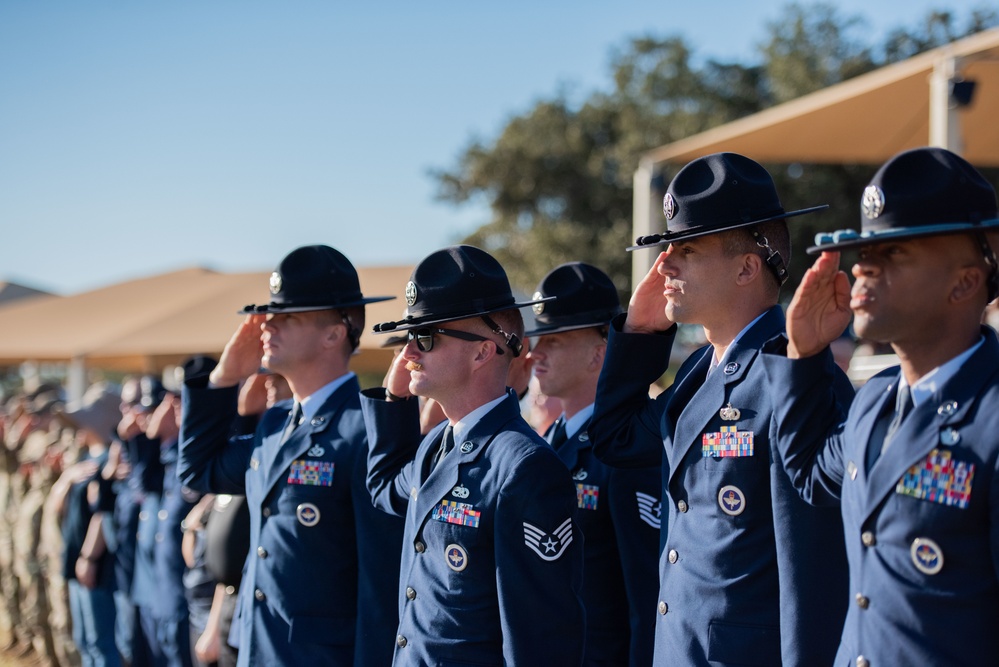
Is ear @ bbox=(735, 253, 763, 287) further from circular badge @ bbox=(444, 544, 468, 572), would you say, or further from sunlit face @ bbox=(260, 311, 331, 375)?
sunlit face @ bbox=(260, 311, 331, 375)

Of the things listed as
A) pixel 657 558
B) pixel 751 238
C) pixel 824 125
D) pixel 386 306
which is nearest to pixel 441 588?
pixel 657 558

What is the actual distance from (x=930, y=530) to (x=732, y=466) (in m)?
0.71

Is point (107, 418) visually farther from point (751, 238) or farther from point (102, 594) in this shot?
point (751, 238)

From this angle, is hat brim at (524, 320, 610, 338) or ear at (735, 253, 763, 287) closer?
ear at (735, 253, 763, 287)

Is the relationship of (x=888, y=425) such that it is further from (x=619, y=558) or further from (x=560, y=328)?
(x=560, y=328)

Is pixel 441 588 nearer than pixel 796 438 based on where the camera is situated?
No

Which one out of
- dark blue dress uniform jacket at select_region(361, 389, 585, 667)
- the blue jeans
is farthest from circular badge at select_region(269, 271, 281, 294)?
the blue jeans

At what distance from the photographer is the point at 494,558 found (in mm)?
2984

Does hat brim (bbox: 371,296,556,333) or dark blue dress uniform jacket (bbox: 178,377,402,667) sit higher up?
hat brim (bbox: 371,296,556,333)

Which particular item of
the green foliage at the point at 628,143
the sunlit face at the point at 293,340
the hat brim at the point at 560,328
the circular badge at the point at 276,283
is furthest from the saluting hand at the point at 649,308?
the green foliage at the point at 628,143

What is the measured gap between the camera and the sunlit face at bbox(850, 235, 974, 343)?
85.4 inches

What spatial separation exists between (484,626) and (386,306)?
5161 mm

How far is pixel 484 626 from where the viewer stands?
9.73 ft

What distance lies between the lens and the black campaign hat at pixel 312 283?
13.5 ft
